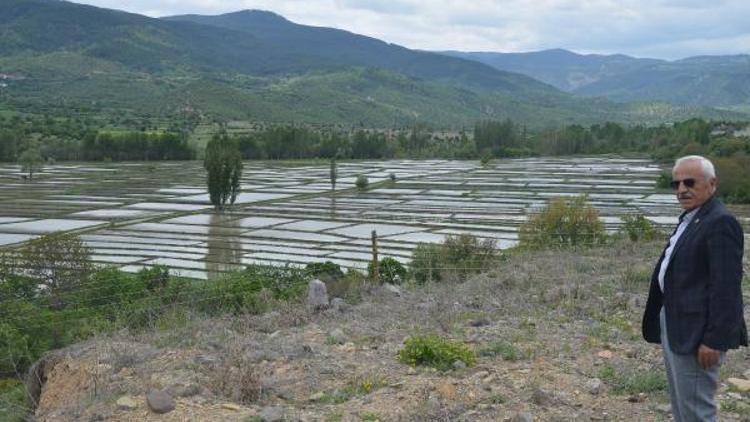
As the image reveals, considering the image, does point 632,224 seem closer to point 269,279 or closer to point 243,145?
point 269,279

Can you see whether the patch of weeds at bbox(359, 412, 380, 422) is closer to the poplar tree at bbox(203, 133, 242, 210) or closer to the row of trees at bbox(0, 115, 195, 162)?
the poplar tree at bbox(203, 133, 242, 210)

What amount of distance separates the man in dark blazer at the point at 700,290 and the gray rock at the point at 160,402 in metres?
4.44

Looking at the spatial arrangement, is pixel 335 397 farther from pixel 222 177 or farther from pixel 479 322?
pixel 222 177

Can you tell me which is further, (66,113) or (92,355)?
(66,113)

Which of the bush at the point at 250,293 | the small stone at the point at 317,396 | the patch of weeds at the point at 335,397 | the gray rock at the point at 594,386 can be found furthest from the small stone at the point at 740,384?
the bush at the point at 250,293

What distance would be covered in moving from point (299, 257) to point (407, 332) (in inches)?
957

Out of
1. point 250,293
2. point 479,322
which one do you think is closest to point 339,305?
point 479,322

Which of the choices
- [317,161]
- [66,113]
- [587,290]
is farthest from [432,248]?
[66,113]

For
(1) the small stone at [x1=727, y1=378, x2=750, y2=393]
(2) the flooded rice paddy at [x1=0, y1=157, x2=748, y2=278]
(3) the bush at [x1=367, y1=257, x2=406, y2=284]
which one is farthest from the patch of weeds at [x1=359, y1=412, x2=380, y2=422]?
(2) the flooded rice paddy at [x1=0, y1=157, x2=748, y2=278]

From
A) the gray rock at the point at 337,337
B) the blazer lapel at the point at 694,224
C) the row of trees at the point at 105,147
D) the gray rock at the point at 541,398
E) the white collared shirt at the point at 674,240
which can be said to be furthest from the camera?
the row of trees at the point at 105,147

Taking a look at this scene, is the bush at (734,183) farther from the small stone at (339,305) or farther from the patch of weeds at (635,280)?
the small stone at (339,305)

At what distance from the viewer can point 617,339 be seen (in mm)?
9062

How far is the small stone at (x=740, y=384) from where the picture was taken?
7.12 m

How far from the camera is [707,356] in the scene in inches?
189
